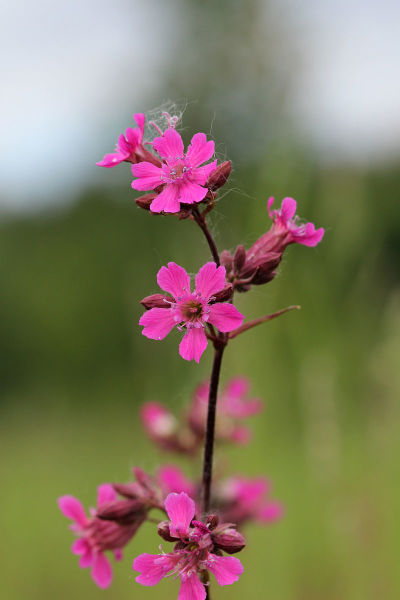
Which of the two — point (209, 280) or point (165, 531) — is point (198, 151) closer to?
point (209, 280)

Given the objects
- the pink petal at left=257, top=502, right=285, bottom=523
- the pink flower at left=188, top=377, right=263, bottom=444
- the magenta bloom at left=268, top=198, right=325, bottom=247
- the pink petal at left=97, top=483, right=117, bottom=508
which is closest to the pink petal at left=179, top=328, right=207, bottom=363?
the magenta bloom at left=268, top=198, right=325, bottom=247

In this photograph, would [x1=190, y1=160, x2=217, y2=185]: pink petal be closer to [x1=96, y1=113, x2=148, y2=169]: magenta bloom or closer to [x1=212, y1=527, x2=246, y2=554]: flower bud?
[x1=96, y1=113, x2=148, y2=169]: magenta bloom

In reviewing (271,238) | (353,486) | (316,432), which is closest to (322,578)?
(353,486)

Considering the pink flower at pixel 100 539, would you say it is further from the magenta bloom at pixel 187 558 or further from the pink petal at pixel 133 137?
the pink petal at pixel 133 137

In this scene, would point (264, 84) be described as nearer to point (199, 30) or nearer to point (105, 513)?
point (105, 513)

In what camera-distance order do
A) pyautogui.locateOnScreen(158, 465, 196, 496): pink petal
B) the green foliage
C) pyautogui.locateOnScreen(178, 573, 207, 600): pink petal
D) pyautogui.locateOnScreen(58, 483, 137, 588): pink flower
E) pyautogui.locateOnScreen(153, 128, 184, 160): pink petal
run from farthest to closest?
the green foliage < pyautogui.locateOnScreen(158, 465, 196, 496): pink petal < pyautogui.locateOnScreen(58, 483, 137, 588): pink flower < pyautogui.locateOnScreen(153, 128, 184, 160): pink petal < pyautogui.locateOnScreen(178, 573, 207, 600): pink petal

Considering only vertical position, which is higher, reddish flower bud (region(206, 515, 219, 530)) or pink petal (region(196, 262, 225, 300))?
pink petal (region(196, 262, 225, 300))

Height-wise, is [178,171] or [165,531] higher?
[178,171]

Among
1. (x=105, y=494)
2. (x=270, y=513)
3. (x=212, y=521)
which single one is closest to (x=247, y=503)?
(x=270, y=513)
